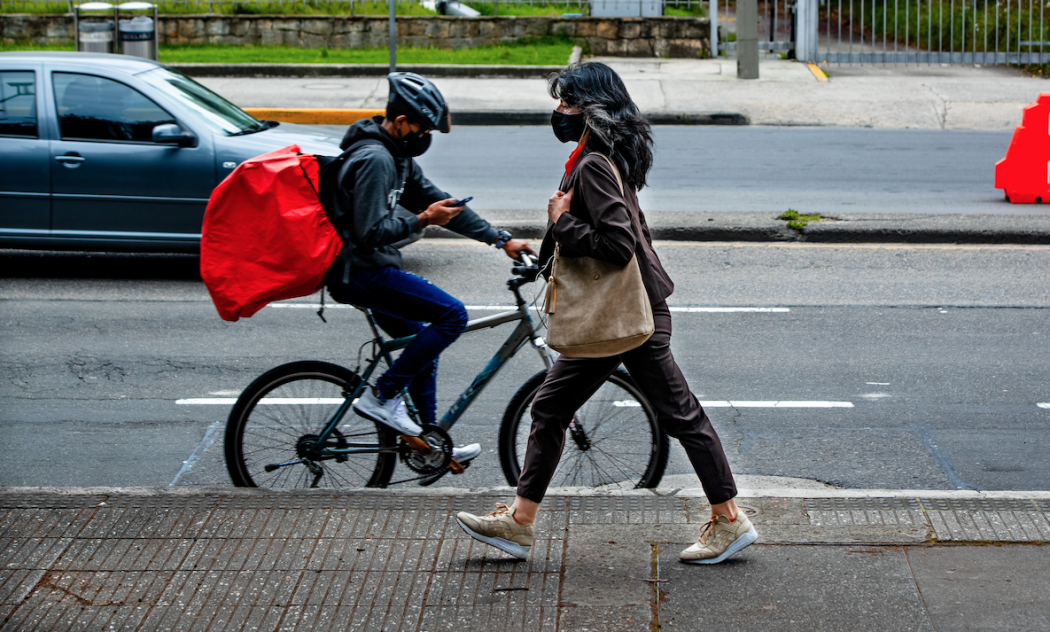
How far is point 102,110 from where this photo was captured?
851 cm

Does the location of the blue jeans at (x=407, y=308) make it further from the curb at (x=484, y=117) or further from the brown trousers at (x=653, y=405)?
the curb at (x=484, y=117)

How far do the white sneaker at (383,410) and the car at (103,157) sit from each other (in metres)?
4.40

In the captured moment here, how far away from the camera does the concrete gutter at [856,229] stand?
31.7 ft

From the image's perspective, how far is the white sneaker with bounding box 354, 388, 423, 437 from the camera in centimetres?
436

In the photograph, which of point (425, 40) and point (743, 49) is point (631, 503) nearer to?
point (743, 49)

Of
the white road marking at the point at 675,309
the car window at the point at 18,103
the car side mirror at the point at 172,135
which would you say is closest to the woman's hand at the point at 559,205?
the white road marking at the point at 675,309

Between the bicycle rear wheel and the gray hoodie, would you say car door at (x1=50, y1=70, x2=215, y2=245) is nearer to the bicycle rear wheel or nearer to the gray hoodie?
the bicycle rear wheel

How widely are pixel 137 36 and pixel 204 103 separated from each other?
27.8 ft

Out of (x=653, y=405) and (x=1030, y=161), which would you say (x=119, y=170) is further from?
(x=1030, y=161)

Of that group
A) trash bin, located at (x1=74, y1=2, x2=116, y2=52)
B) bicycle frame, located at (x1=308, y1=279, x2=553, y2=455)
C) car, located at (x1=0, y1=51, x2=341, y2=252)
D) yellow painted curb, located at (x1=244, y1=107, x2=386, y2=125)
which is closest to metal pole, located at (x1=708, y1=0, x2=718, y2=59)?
yellow painted curb, located at (x1=244, y1=107, x2=386, y2=125)

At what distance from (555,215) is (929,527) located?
1.82 metres

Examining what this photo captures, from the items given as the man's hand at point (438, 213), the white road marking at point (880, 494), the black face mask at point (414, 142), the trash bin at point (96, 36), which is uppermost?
the trash bin at point (96, 36)

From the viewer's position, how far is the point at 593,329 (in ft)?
11.8

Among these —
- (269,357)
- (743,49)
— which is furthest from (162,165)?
(743,49)
